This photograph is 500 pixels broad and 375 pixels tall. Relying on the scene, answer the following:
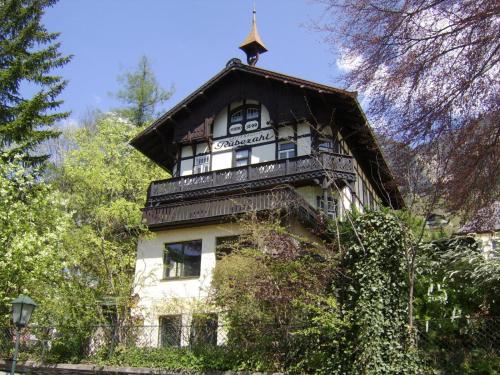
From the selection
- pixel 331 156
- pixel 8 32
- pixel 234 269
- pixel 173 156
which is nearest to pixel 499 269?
pixel 234 269

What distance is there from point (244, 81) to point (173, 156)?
5.36m

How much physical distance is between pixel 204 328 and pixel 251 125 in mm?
12278

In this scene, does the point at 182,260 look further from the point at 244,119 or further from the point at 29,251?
the point at 244,119

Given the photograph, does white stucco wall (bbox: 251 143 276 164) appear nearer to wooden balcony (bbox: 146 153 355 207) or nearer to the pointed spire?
wooden balcony (bbox: 146 153 355 207)

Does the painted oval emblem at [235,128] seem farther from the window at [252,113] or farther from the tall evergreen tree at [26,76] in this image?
the tall evergreen tree at [26,76]

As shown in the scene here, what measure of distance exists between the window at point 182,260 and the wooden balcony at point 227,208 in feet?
2.94

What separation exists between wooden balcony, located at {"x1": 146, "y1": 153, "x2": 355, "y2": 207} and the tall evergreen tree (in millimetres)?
5359

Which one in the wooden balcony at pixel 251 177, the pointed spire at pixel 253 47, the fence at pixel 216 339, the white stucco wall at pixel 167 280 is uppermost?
the pointed spire at pixel 253 47

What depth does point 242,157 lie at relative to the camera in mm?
25219

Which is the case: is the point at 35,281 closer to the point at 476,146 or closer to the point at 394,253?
the point at 394,253

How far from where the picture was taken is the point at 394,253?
37.3ft

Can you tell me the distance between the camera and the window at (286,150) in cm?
2389

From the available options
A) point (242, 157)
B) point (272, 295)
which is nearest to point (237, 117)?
point (242, 157)

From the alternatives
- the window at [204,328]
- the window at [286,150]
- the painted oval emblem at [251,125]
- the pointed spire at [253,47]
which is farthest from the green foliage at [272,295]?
the pointed spire at [253,47]
